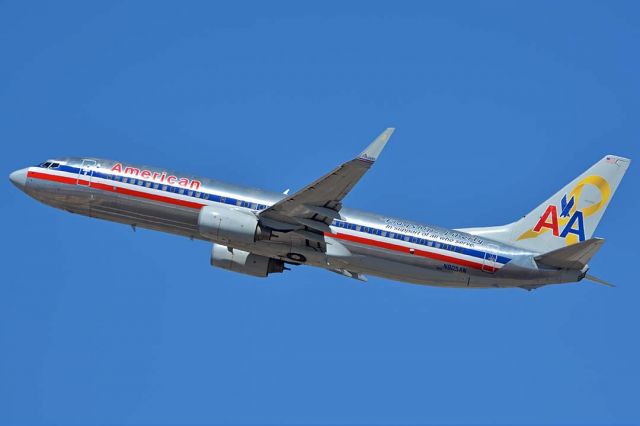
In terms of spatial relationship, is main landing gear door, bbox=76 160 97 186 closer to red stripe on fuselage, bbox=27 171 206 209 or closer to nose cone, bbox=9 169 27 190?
red stripe on fuselage, bbox=27 171 206 209

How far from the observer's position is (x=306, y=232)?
62125 millimetres

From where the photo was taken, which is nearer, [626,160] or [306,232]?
[306,232]

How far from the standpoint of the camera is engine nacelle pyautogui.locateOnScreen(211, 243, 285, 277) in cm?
6600

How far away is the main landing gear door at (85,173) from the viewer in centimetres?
6400

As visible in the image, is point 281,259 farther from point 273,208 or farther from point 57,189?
point 57,189

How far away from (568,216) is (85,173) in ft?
95.8

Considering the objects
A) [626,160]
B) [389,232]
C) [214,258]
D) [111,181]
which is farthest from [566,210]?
[111,181]

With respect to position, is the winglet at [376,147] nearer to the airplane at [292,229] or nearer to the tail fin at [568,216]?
the airplane at [292,229]

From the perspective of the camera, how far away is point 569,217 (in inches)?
2616

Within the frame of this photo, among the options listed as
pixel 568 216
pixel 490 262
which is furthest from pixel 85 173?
pixel 568 216

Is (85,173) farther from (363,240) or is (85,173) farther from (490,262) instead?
(490,262)

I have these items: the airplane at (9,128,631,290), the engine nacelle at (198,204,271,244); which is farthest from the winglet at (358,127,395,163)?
the engine nacelle at (198,204,271,244)

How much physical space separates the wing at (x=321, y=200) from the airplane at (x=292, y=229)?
0.08 meters

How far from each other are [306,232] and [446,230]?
841 centimetres
